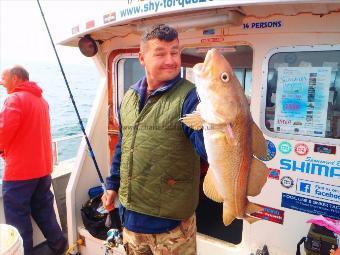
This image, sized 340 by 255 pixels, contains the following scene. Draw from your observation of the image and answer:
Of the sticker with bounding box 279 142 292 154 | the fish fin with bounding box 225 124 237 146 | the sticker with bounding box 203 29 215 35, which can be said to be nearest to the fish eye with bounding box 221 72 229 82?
the fish fin with bounding box 225 124 237 146

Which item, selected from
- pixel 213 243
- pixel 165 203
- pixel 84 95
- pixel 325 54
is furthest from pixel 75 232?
pixel 84 95

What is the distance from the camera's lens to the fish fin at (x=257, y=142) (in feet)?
4.82

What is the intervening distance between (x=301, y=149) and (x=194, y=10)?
5.06ft

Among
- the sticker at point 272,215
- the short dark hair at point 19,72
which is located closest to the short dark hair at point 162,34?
Answer: the sticker at point 272,215

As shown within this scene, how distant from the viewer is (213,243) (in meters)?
3.46

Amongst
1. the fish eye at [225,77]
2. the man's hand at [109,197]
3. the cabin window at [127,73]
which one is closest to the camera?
the fish eye at [225,77]

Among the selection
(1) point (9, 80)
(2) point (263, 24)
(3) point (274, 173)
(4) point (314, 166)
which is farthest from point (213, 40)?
(1) point (9, 80)

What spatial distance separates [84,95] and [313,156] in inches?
1256

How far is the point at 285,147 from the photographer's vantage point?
9.79 feet

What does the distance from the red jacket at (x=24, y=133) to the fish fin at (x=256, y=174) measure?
3.36 m

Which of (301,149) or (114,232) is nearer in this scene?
(301,149)

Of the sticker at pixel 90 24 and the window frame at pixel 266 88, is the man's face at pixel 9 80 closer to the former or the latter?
the sticker at pixel 90 24

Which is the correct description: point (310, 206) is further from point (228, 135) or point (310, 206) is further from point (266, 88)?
point (228, 135)

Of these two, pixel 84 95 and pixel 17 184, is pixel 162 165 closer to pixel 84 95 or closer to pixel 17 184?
pixel 17 184
